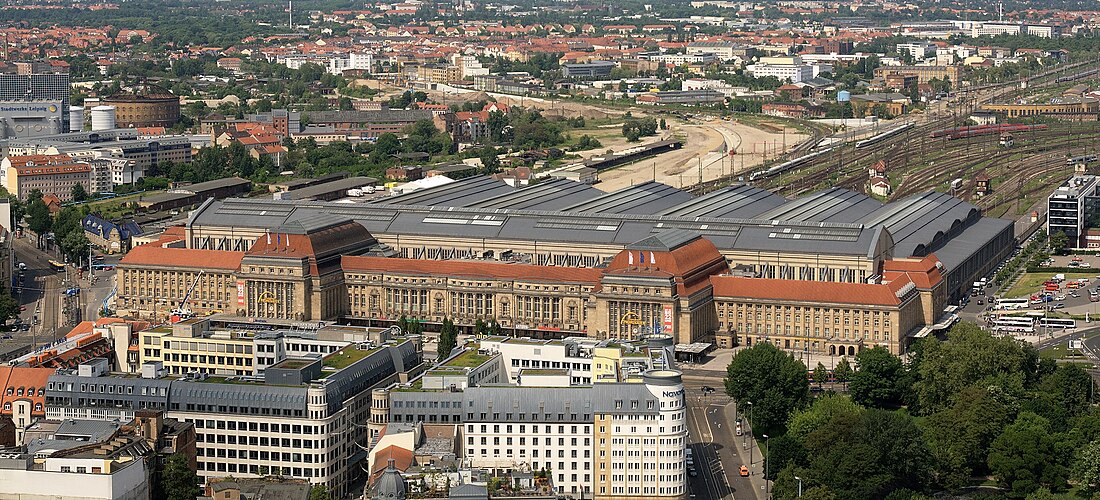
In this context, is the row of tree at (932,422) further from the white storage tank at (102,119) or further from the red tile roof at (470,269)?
the white storage tank at (102,119)

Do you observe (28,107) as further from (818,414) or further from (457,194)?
(818,414)

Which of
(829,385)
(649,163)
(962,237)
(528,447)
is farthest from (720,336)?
(649,163)

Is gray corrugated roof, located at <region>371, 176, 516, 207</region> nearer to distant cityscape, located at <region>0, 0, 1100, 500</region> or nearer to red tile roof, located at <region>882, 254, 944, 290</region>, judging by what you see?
distant cityscape, located at <region>0, 0, 1100, 500</region>

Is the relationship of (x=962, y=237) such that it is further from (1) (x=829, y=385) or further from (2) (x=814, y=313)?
(1) (x=829, y=385)

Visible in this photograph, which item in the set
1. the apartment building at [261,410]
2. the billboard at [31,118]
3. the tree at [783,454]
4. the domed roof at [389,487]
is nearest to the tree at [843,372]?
the tree at [783,454]

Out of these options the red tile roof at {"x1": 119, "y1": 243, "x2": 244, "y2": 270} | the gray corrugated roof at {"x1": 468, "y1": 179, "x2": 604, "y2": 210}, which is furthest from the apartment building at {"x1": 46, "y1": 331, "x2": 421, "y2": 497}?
the gray corrugated roof at {"x1": 468, "y1": 179, "x2": 604, "y2": 210}

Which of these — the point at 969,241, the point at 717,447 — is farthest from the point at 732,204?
the point at 717,447
